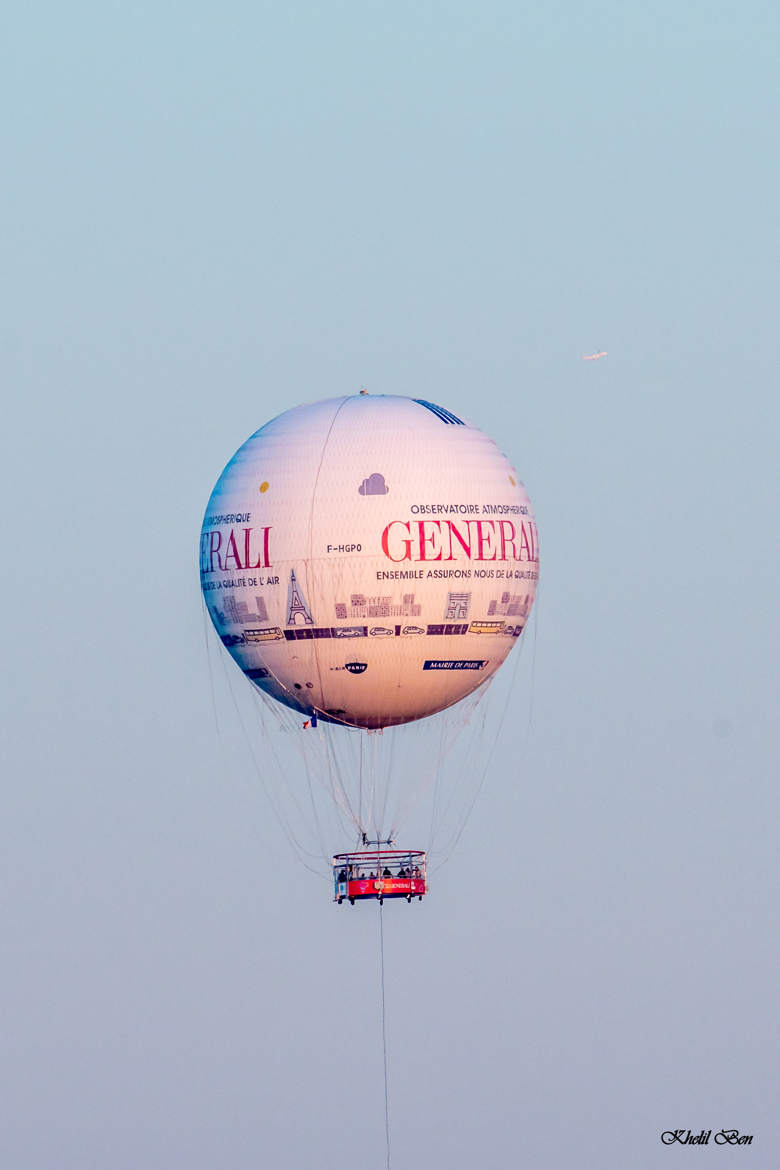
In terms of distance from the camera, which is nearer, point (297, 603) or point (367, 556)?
point (367, 556)

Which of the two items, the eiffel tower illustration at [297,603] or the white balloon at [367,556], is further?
the eiffel tower illustration at [297,603]

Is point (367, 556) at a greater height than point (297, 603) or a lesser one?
Answer: greater

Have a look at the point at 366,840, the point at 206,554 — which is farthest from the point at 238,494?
the point at 366,840

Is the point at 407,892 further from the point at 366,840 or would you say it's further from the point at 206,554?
the point at 206,554

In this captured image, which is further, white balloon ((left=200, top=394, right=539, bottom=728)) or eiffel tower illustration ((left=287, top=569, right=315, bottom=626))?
eiffel tower illustration ((left=287, top=569, right=315, bottom=626))
